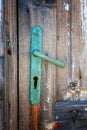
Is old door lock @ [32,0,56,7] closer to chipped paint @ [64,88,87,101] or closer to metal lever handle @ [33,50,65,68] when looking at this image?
metal lever handle @ [33,50,65,68]

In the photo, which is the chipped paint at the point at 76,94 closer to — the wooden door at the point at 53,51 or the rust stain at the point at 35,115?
the wooden door at the point at 53,51

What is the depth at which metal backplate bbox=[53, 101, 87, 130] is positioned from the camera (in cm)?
154

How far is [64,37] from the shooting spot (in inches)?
60.4

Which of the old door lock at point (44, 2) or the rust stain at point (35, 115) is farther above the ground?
the old door lock at point (44, 2)

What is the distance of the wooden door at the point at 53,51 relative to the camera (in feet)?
4.94

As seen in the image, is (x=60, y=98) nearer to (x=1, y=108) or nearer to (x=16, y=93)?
(x=16, y=93)

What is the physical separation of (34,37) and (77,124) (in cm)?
50

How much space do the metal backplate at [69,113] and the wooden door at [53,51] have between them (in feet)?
0.09

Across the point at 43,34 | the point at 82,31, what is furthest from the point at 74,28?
the point at 43,34

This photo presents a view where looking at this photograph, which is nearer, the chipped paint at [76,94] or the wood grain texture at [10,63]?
the wood grain texture at [10,63]

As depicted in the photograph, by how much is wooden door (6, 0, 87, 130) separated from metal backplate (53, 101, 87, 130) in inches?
1.1

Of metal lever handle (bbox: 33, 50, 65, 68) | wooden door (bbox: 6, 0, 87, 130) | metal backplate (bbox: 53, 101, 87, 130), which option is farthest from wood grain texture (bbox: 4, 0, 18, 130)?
metal backplate (bbox: 53, 101, 87, 130)

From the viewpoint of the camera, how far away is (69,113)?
5.06 feet

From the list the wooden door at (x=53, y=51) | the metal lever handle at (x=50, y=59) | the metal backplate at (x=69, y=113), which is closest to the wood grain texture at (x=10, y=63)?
the wooden door at (x=53, y=51)
